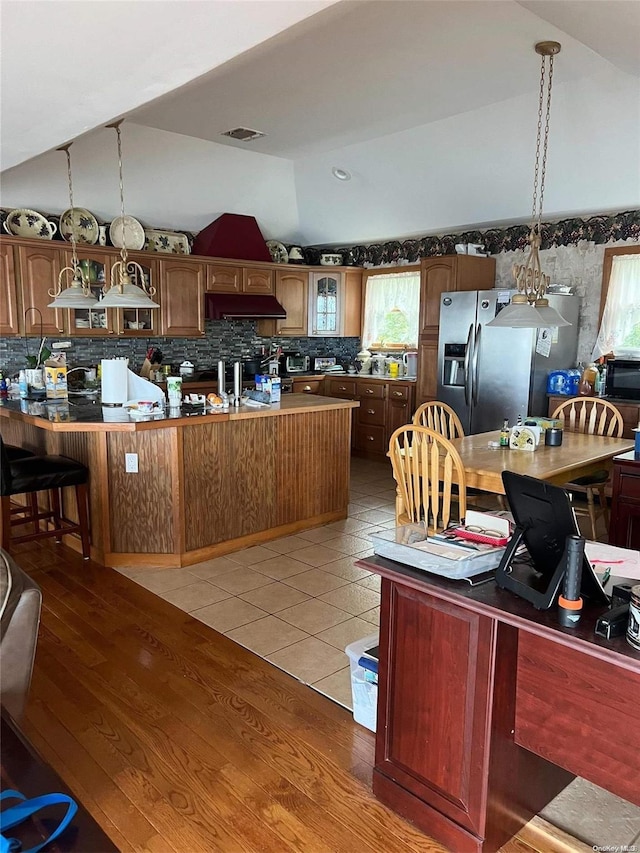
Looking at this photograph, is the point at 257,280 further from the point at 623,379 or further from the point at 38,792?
the point at 38,792

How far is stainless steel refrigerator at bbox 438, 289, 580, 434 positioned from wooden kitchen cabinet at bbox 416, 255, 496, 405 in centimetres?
24

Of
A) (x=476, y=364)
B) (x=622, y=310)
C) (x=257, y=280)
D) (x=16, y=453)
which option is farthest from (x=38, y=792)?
(x=257, y=280)

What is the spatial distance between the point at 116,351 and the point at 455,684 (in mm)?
5498

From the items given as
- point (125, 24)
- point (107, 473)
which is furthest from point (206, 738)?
point (125, 24)

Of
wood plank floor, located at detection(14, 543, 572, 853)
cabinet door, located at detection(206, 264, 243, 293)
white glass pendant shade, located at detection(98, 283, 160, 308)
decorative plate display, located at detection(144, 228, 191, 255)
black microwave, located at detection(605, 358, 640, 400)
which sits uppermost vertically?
decorative plate display, located at detection(144, 228, 191, 255)

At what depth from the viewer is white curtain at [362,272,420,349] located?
24.1 feet

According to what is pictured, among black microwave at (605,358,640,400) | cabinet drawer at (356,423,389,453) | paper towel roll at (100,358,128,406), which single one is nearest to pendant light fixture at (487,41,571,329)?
black microwave at (605,358,640,400)

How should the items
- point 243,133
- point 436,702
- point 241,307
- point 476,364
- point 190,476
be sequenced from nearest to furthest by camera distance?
point 436,702 → point 190,476 → point 243,133 → point 476,364 → point 241,307

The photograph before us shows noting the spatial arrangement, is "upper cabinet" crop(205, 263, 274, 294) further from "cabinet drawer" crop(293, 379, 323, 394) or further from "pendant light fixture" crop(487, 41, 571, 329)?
"pendant light fixture" crop(487, 41, 571, 329)

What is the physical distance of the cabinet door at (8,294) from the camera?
5.47 metres

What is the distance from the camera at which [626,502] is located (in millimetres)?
3268

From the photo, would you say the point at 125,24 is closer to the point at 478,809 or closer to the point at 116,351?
the point at 478,809

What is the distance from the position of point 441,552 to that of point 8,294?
5019 millimetres

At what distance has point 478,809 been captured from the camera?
1719 millimetres
